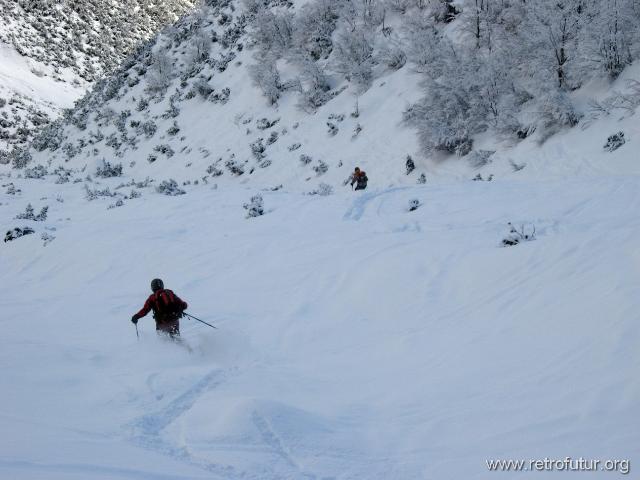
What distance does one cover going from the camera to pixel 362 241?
8.56 m

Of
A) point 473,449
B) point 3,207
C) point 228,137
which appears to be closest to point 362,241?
point 473,449

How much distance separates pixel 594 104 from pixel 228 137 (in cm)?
1490

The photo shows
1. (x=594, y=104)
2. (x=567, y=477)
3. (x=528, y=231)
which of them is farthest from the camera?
(x=594, y=104)

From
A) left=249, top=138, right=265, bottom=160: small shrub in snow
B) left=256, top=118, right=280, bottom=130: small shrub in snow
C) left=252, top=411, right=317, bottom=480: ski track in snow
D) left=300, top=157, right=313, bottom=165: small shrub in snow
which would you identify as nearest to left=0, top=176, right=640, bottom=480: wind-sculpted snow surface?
left=252, top=411, right=317, bottom=480: ski track in snow

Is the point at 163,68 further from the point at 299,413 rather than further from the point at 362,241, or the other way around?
the point at 299,413

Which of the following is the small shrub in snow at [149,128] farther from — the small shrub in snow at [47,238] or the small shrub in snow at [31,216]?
the small shrub in snow at [47,238]

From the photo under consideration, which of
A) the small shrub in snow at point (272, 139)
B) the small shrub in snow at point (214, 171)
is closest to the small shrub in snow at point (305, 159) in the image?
the small shrub in snow at point (272, 139)

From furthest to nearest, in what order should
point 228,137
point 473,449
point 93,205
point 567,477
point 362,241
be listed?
point 228,137, point 93,205, point 362,241, point 473,449, point 567,477

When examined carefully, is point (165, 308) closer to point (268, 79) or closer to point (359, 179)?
point (359, 179)

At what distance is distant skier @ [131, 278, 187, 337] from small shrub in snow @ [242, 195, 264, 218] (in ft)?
16.7

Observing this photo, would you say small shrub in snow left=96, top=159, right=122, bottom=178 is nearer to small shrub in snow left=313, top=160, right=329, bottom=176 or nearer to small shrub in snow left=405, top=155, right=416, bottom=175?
small shrub in snow left=313, top=160, right=329, bottom=176

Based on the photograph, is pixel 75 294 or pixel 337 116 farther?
pixel 337 116

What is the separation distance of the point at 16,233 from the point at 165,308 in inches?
331

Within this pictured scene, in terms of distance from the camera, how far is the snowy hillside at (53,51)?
38.3 metres
